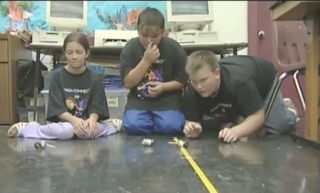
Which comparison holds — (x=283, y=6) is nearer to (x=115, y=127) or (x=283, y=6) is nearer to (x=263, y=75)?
(x=263, y=75)

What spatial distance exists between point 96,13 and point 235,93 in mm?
1537

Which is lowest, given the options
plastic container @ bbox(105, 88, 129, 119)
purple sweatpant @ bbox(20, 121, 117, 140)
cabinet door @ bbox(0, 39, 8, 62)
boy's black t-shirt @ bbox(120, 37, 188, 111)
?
purple sweatpant @ bbox(20, 121, 117, 140)

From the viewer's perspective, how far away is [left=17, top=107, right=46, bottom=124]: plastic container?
7.49 ft

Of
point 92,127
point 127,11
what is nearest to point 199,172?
point 92,127

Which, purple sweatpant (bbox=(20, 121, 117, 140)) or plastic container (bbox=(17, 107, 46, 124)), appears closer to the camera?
purple sweatpant (bbox=(20, 121, 117, 140))

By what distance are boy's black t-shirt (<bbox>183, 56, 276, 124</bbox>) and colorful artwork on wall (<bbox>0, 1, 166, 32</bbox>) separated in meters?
1.07

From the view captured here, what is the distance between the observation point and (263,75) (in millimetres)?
1821

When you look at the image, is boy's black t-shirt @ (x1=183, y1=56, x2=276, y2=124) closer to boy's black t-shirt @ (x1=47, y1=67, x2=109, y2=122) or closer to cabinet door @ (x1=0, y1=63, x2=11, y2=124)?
boy's black t-shirt @ (x1=47, y1=67, x2=109, y2=122)

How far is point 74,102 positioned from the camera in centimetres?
184

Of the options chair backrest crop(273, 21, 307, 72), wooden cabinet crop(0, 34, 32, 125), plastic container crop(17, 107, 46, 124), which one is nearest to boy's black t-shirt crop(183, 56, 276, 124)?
chair backrest crop(273, 21, 307, 72)

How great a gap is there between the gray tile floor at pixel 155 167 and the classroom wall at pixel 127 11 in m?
1.36

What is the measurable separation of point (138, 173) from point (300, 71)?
1.23 metres

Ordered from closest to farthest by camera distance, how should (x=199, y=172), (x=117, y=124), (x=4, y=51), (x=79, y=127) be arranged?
(x=199, y=172), (x=79, y=127), (x=117, y=124), (x=4, y=51)

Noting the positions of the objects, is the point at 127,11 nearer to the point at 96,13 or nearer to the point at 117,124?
the point at 96,13
